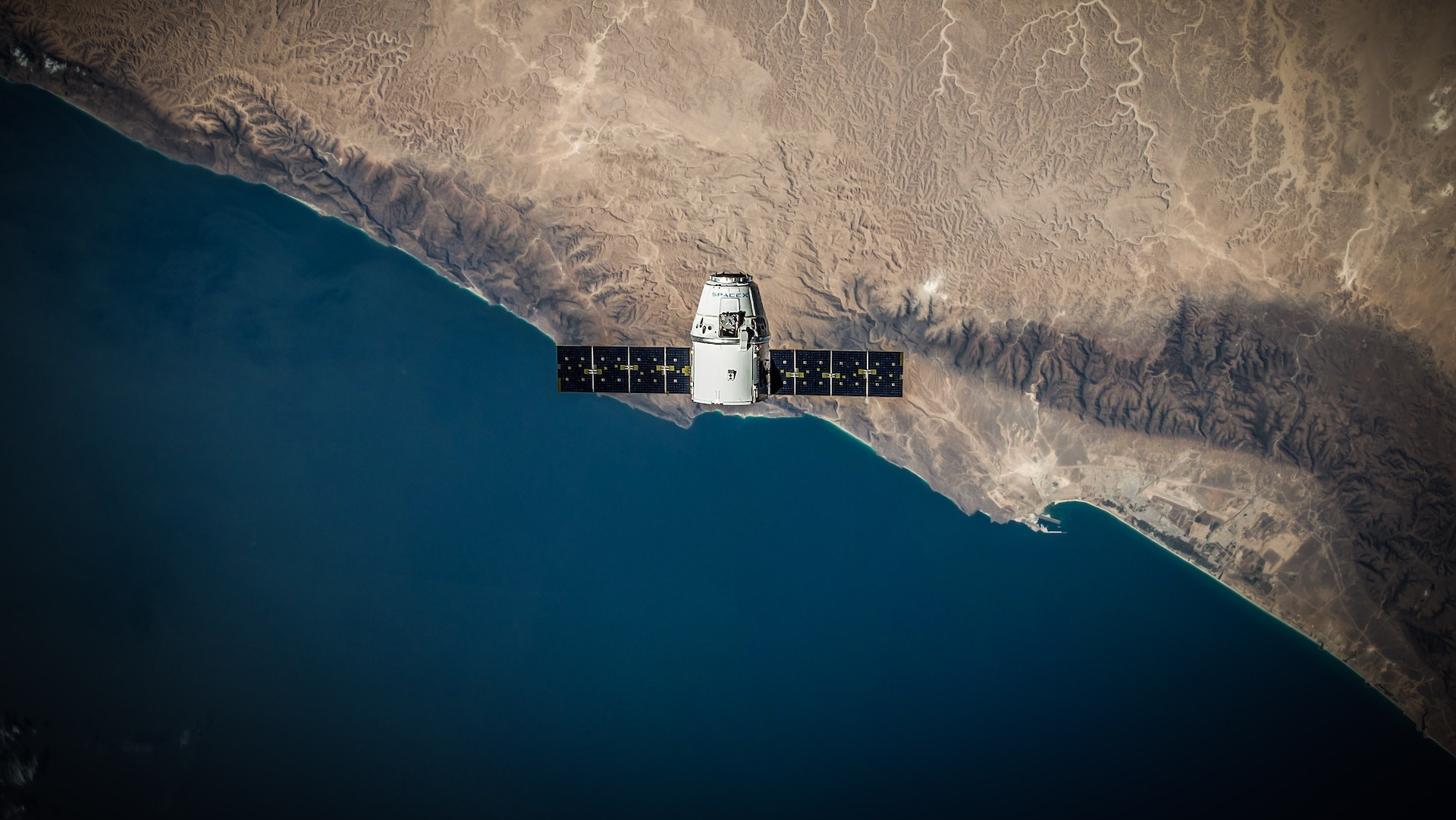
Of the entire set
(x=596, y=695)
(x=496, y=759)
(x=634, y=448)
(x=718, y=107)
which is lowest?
(x=496, y=759)

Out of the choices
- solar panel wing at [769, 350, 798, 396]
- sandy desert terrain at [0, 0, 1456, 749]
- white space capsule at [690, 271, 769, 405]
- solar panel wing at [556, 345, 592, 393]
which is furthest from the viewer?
solar panel wing at [556, 345, 592, 393]

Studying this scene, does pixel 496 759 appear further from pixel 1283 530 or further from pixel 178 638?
pixel 1283 530

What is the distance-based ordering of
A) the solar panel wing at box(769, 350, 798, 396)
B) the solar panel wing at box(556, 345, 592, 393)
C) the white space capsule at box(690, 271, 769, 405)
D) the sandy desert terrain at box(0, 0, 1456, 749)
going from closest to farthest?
the white space capsule at box(690, 271, 769, 405) → the sandy desert terrain at box(0, 0, 1456, 749) → the solar panel wing at box(769, 350, 798, 396) → the solar panel wing at box(556, 345, 592, 393)

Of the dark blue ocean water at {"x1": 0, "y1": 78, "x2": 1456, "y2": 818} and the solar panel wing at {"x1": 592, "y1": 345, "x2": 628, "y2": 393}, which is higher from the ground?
the solar panel wing at {"x1": 592, "y1": 345, "x2": 628, "y2": 393}

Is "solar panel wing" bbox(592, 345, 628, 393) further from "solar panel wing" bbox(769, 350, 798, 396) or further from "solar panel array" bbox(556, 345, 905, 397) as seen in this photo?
"solar panel wing" bbox(769, 350, 798, 396)

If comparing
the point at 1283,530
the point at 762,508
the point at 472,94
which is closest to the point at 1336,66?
the point at 1283,530

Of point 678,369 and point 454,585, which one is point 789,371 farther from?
point 454,585

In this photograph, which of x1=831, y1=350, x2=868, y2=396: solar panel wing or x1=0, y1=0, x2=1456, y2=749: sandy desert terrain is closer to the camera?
x1=0, y1=0, x2=1456, y2=749: sandy desert terrain

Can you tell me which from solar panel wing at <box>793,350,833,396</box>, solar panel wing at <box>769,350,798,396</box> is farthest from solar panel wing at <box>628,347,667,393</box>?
solar panel wing at <box>793,350,833,396</box>
